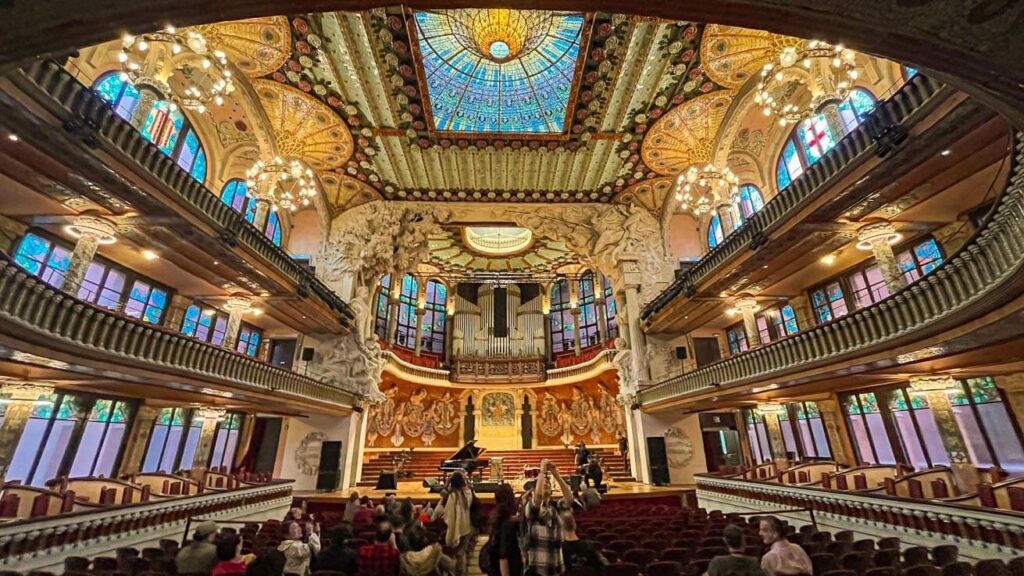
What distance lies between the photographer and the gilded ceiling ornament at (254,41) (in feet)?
35.2

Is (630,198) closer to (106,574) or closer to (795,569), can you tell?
(795,569)

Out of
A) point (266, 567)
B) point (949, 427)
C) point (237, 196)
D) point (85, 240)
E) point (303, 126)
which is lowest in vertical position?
point (266, 567)

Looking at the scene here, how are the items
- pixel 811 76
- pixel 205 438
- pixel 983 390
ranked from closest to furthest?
pixel 811 76
pixel 983 390
pixel 205 438

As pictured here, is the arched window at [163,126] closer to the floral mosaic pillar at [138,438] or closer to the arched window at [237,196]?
the arched window at [237,196]

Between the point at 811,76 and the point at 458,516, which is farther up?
the point at 811,76

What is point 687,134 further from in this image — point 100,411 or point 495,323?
point 100,411

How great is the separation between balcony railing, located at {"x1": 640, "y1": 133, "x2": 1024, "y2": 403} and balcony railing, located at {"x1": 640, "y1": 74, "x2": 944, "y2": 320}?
201cm

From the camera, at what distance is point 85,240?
8.82m

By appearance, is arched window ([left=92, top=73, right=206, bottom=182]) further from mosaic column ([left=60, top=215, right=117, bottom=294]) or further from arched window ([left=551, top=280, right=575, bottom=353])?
arched window ([left=551, top=280, right=575, bottom=353])

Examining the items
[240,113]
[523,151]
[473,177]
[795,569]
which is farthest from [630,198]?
[795,569]

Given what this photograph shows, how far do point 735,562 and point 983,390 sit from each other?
1099cm

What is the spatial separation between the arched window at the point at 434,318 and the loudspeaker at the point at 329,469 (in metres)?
9.78

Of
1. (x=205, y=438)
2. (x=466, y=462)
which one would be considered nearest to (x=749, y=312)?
(x=466, y=462)

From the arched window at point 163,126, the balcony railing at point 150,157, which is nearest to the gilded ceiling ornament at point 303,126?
the arched window at point 163,126
